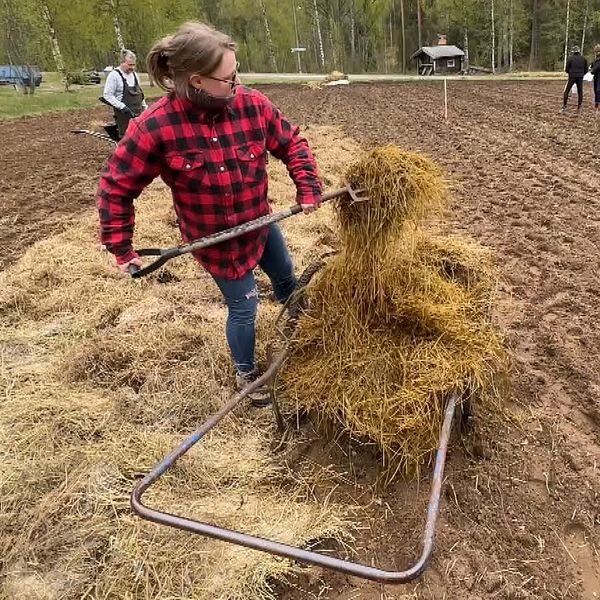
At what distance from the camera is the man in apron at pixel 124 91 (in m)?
7.20

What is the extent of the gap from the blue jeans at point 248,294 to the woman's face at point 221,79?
0.81 m

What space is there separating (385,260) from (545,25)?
4553 centimetres

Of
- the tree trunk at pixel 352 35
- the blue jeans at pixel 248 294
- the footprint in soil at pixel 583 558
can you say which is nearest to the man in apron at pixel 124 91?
the blue jeans at pixel 248 294

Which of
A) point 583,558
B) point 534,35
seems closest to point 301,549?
point 583,558

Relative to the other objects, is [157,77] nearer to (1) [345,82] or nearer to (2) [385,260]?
(2) [385,260]

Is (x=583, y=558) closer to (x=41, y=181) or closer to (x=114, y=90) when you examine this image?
(x=114, y=90)

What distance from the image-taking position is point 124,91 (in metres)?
7.34

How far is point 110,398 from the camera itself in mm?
3320

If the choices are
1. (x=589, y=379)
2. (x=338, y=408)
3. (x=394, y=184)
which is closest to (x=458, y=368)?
(x=338, y=408)

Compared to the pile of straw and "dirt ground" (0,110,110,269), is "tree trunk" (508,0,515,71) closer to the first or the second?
"dirt ground" (0,110,110,269)

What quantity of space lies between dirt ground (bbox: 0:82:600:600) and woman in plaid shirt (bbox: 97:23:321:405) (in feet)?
4.21

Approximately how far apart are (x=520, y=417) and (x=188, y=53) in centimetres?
244

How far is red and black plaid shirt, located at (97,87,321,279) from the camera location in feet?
8.13

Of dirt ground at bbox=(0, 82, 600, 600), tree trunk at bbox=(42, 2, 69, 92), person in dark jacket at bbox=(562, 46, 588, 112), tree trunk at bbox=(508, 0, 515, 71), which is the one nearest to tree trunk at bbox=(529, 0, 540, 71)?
tree trunk at bbox=(508, 0, 515, 71)
